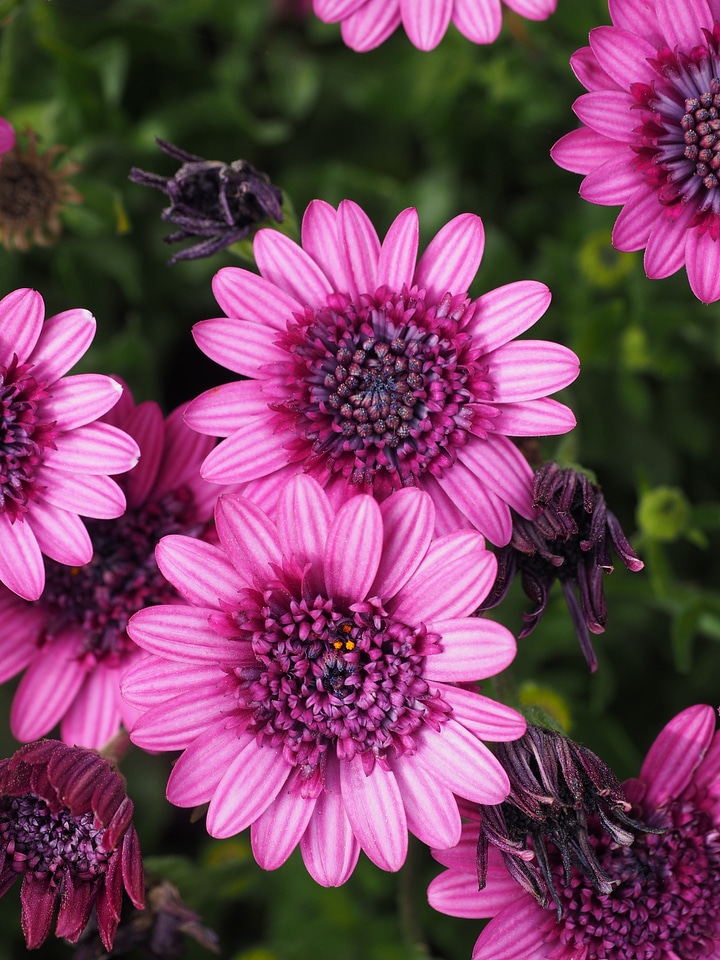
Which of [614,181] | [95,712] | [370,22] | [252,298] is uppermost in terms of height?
[370,22]

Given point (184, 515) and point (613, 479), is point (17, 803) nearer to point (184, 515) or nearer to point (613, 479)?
point (184, 515)

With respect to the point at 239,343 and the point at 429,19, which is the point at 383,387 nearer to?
the point at 239,343

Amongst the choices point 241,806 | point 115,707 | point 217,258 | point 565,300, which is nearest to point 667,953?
point 241,806

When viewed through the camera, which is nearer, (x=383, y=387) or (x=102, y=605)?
(x=383, y=387)

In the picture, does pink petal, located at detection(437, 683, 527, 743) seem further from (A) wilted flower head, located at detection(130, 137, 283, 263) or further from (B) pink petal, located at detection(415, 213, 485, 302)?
(A) wilted flower head, located at detection(130, 137, 283, 263)

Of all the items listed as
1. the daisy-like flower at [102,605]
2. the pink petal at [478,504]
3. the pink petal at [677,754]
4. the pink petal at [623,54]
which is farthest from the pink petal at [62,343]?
the pink petal at [677,754]

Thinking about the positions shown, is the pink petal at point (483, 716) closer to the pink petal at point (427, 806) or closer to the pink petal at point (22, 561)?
the pink petal at point (427, 806)

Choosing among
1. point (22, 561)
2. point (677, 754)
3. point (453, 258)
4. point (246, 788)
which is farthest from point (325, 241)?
point (677, 754)

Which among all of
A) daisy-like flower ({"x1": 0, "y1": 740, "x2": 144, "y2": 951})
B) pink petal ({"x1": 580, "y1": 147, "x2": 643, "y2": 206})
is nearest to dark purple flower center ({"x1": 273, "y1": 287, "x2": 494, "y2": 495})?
pink petal ({"x1": 580, "y1": 147, "x2": 643, "y2": 206})
